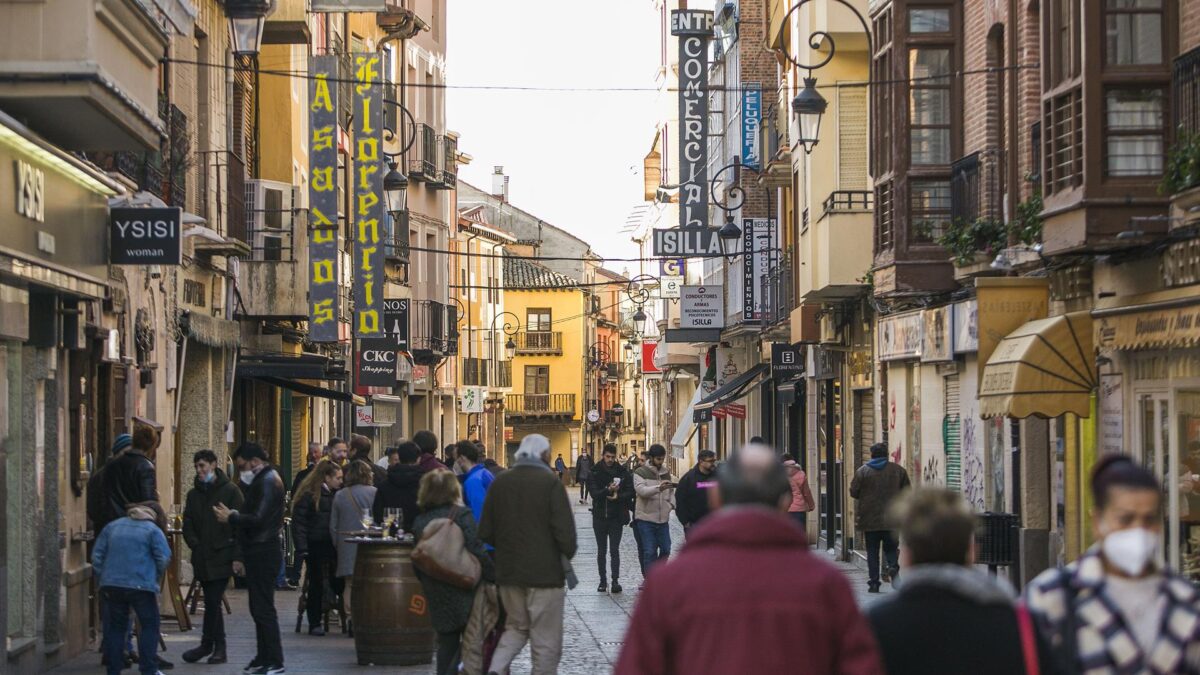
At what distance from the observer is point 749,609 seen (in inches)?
213

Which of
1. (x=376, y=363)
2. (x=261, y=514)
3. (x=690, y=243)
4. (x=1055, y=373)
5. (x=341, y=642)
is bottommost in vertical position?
(x=341, y=642)

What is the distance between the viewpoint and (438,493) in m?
14.2

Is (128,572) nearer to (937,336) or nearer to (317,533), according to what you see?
(317,533)

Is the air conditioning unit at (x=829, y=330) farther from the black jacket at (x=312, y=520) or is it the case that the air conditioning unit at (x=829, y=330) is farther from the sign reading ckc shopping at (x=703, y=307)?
the black jacket at (x=312, y=520)

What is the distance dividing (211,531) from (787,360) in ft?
74.2

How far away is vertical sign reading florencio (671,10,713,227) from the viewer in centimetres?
4659

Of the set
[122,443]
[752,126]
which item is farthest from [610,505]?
[752,126]

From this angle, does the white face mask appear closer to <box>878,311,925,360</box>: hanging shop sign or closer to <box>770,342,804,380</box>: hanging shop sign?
<box>878,311,925,360</box>: hanging shop sign

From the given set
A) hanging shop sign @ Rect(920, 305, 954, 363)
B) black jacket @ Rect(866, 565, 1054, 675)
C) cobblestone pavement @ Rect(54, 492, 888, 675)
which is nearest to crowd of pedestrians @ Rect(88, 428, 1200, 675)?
black jacket @ Rect(866, 565, 1054, 675)

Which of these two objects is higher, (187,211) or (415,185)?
(415,185)

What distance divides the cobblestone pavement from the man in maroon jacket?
33.8ft

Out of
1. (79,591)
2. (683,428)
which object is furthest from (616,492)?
(683,428)

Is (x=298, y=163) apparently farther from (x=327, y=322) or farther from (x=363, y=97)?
(x=327, y=322)

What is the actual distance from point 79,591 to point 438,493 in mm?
4318
